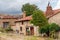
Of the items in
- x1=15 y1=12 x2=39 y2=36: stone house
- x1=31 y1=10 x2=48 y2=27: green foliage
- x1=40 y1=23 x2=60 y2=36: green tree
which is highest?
x1=31 y1=10 x2=48 y2=27: green foliage

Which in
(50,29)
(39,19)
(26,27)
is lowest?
(26,27)

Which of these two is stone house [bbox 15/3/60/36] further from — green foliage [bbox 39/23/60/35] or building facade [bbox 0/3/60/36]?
green foliage [bbox 39/23/60/35]

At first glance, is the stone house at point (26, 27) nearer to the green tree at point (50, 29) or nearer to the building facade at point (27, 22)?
the building facade at point (27, 22)

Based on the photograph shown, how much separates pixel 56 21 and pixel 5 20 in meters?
27.1

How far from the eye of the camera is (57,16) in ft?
133

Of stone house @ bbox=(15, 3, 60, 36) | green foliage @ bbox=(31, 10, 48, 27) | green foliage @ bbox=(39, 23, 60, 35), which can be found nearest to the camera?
green foliage @ bbox=(39, 23, 60, 35)

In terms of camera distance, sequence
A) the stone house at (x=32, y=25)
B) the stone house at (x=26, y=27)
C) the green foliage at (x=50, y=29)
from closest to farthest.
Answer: the green foliage at (x=50, y=29) < the stone house at (x=32, y=25) < the stone house at (x=26, y=27)

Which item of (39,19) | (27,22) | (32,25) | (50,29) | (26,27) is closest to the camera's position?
(50,29)

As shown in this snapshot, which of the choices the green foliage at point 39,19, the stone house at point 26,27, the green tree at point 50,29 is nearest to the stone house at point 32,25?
the stone house at point 26,27

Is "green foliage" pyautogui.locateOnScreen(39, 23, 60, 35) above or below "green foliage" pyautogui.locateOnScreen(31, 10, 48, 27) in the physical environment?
below

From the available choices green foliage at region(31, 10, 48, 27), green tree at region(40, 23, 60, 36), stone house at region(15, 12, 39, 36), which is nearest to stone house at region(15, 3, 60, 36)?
stone house at region(15, 12, 39, 36)

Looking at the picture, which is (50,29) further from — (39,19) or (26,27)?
(26,27)

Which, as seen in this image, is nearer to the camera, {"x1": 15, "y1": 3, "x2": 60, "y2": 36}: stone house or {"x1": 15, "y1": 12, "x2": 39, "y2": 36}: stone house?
{"x1": 15, "y1": 3, "x2": 60, "y2": 36}: stone house

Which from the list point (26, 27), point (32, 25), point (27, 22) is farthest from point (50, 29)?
point (26, 27)
